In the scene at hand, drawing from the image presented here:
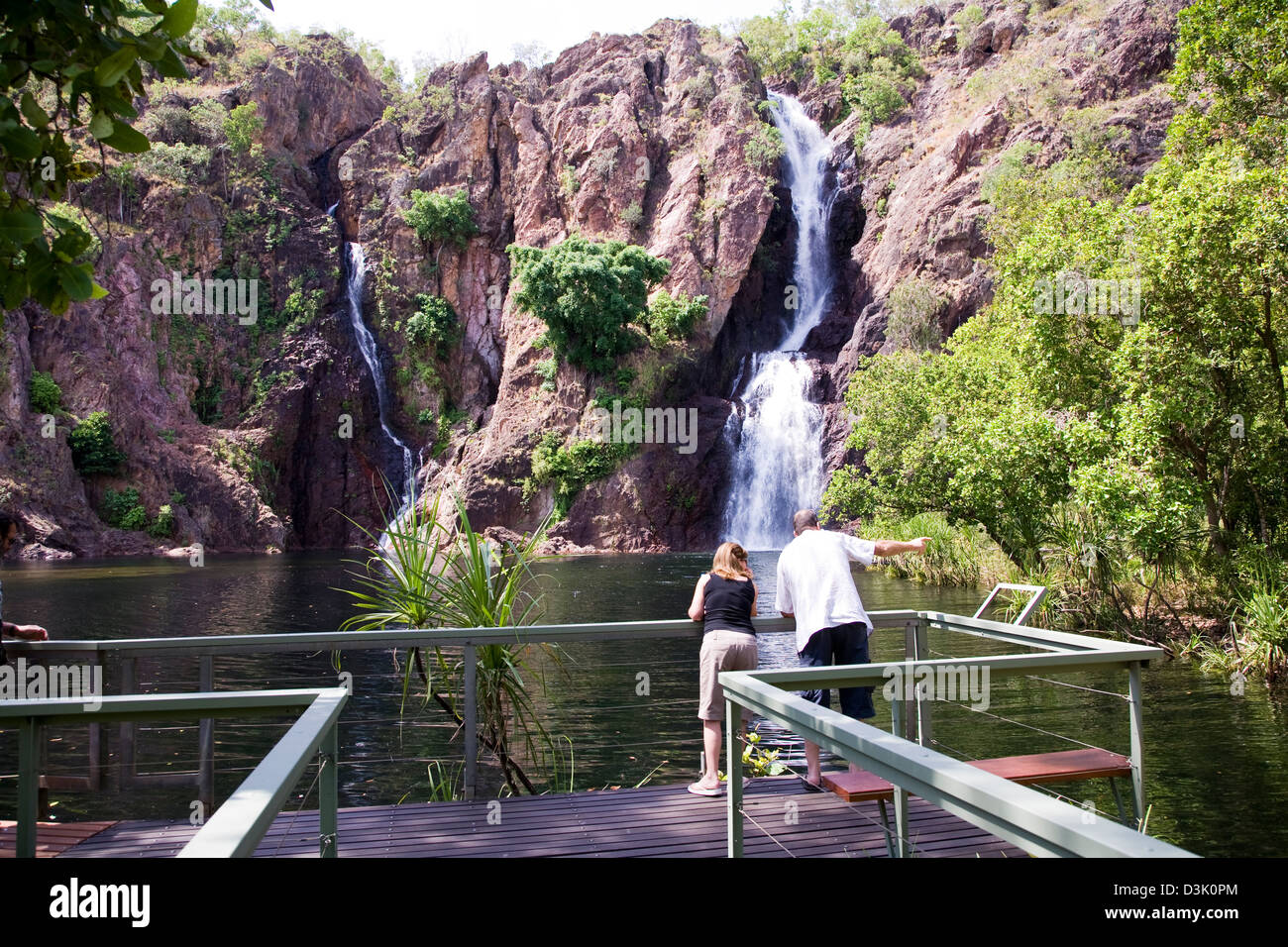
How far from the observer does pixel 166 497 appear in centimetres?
3853

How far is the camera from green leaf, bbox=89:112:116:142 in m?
A: 2.50

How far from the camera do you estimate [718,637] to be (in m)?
5.17

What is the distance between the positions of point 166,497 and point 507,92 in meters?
26.6

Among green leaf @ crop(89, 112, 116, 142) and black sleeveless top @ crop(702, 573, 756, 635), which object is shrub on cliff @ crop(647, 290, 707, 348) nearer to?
black sleeveless top @ crop(702, 573, 756, 635)

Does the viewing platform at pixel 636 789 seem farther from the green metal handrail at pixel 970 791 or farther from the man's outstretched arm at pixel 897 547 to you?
the man's outstretched arm at pixel 897 547

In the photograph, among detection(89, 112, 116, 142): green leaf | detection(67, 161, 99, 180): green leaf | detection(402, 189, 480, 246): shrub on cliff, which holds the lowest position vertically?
detection(89, 112, 116, 142): green leaf

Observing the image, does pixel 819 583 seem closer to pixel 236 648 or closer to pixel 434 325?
pixel 236 648

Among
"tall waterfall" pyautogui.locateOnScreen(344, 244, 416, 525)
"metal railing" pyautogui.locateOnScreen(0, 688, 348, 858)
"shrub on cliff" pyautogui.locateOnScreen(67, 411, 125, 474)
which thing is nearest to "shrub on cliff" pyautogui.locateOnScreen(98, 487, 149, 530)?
"shrub on cliff" pyautogui.locateOnScreen(67, 411, 125, 474)

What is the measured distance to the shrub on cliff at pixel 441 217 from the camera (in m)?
46.6

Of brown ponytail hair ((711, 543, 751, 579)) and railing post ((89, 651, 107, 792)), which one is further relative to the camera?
brown ponytail hair ((711, 543, 751, 579))

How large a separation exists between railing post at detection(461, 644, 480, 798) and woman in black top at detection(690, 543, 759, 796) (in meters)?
1.13

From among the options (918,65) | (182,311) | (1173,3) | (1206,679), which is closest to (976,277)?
(1173,3)

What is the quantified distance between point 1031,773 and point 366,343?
45.8 meters
